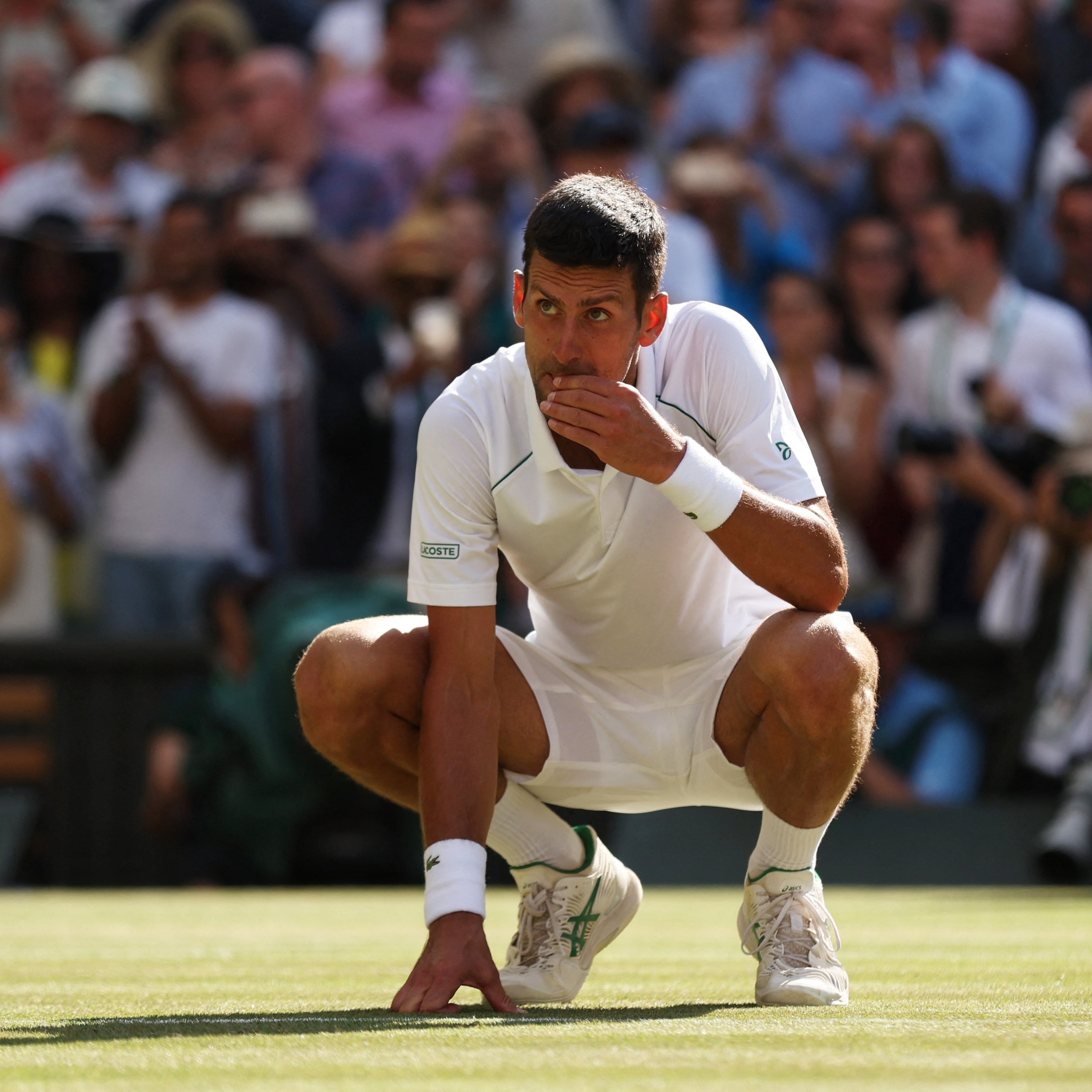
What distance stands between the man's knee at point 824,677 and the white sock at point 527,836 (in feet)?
1.96

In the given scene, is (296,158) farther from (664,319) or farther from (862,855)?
(664,319)

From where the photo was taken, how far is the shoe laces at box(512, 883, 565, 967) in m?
3.37

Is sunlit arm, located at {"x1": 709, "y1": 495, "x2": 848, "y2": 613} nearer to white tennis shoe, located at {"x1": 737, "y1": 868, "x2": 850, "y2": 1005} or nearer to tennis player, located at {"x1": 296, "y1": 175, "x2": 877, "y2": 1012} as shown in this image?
tennis player, located at {"x1": 296, "y1": 175, "x2": 877, "y2": 1012}

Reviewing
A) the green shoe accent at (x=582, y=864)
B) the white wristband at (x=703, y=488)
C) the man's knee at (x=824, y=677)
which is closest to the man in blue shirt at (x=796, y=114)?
the green shoe accent at (x=582, y=864)

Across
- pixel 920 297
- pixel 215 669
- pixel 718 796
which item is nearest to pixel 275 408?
pixel 215 669

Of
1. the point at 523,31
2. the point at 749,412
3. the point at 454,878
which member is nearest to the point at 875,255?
the point at 523,31

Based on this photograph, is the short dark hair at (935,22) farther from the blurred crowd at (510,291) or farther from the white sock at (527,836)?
the white sock at (527,836)

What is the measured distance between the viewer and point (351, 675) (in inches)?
127

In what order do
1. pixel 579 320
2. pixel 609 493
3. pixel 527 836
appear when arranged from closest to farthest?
pixel 579 320 < pixel 609 493 < pixel 527 836

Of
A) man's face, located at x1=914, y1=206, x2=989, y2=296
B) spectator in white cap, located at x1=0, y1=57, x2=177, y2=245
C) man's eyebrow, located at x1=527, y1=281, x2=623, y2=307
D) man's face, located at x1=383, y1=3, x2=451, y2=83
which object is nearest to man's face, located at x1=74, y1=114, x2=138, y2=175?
spectator in white cap, located at x1=0, y1=57, x2=177, y2=245

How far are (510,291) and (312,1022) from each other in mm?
5570

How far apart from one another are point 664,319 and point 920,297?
5486 millimetres

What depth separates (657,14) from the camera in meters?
9.77

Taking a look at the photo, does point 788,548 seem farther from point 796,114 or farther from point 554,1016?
point 796,114
